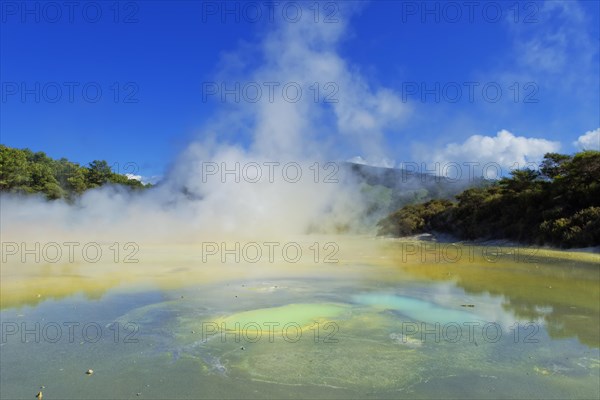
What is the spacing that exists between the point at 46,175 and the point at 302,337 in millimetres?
38890

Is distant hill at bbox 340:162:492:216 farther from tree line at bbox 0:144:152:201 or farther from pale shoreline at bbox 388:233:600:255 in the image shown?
tree line at bbox 0:144:152:201

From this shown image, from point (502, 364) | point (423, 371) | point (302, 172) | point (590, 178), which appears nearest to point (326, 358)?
point (423, 371)

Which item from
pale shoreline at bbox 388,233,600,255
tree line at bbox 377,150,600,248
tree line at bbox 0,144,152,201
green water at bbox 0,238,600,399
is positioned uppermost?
tree line at bbox 0,144,152,201

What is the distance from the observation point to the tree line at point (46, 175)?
111ft

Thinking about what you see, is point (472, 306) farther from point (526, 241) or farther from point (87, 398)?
point (526, 241)

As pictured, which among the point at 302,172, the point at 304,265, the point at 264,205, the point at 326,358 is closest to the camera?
the point at 326,358

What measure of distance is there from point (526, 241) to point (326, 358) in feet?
66.9

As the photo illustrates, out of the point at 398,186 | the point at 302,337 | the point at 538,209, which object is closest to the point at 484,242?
the point at 538,209

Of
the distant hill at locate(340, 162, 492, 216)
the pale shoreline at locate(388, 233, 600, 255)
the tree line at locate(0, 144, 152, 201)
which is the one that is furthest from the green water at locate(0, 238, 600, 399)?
the distant hill at locate(340, 162, 492, 216)

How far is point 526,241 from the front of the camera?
22094mm

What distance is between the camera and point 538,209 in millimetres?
23484

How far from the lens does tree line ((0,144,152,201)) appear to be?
33.8m

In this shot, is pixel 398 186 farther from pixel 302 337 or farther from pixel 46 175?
pixel 302 337

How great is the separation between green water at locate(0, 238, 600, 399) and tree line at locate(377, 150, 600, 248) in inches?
378
